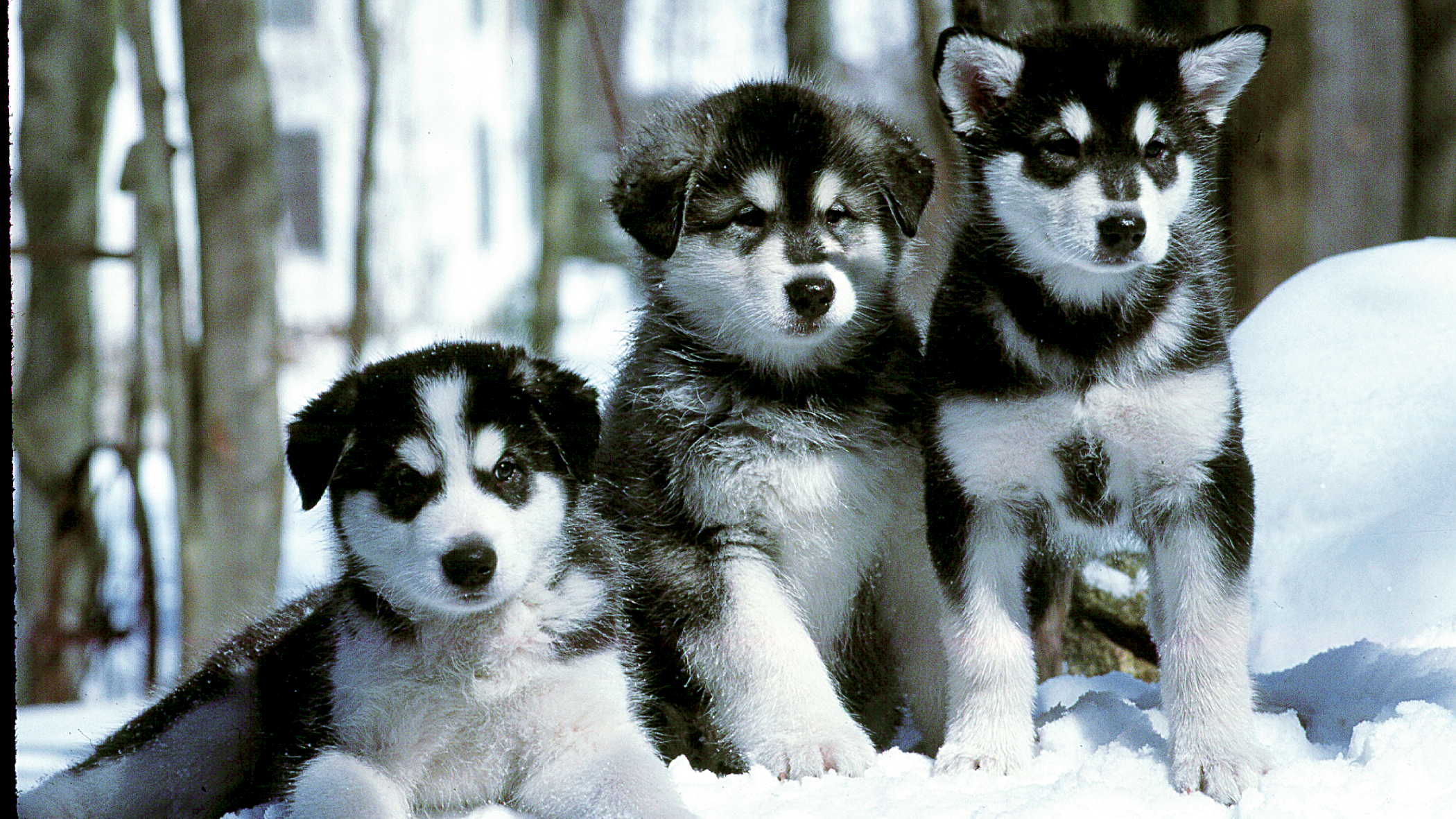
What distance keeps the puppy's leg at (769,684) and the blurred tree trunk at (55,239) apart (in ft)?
18.5

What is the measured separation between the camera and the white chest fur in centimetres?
296

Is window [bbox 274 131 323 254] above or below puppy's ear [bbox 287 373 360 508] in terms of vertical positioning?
below

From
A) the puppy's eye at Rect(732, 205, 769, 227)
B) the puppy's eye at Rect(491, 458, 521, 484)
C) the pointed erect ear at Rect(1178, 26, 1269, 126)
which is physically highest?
the pointed erect ear at Rect(1178, 26, 1269, 126)

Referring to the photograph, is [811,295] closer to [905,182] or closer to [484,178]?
[905,182]

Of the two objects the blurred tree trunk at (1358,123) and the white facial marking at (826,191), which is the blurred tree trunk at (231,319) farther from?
the blurred tree trunk at (1358,123)

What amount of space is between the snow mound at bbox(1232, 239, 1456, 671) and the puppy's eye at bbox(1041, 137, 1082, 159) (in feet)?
5.04

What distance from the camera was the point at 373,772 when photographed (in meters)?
2.73

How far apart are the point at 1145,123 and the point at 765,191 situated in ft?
3.15

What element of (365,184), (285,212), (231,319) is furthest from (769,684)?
(285,212)

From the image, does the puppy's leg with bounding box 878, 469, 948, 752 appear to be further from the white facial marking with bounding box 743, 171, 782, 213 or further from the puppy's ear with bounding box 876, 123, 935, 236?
the white facial marking with bounding box 743, 171, 782, 213

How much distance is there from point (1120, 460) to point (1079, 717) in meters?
0.77

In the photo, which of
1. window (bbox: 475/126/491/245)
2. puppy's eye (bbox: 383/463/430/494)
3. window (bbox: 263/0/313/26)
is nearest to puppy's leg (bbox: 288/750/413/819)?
puppy's eye (bbox: 383/463/430/494)

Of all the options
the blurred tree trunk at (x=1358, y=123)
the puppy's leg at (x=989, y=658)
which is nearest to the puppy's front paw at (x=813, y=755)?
the puppy's leg at (x=989, y=658)

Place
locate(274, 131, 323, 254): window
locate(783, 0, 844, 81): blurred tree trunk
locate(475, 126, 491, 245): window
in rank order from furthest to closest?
1. locate(475, 126, 491, 245): window
2. locate(274, 131, 323, 254): window
3. locate(783, 0, 844, 81): blurred tree trunk
